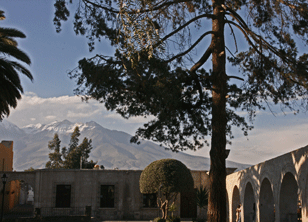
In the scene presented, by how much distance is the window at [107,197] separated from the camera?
26.2m

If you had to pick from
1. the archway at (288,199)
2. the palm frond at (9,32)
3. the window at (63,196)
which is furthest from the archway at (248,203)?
the window at (63,196)

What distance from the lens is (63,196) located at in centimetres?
2588

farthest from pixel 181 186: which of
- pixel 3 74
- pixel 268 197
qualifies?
pixel 3 74

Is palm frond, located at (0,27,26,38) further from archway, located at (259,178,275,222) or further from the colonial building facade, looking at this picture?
the colonial building facade

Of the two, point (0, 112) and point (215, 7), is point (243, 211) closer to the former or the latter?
point (215, 7)

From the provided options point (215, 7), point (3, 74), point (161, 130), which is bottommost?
point (161, 130)

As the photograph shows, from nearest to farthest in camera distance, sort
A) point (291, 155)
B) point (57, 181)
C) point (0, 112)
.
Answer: point (291, 155)
point (0, 112)
point (57, 181)

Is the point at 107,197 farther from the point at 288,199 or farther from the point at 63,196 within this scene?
the point at 288,199

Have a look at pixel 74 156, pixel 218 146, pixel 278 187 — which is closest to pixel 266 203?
pixel 278 187

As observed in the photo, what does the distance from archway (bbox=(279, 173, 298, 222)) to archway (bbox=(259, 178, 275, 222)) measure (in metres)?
2.59

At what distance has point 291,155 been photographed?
1106 centimetres

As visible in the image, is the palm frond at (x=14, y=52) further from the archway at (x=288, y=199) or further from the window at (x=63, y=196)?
the window at (x=63, y=196)

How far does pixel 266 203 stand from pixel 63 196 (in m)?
15.7

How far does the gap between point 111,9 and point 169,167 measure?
991 cm
